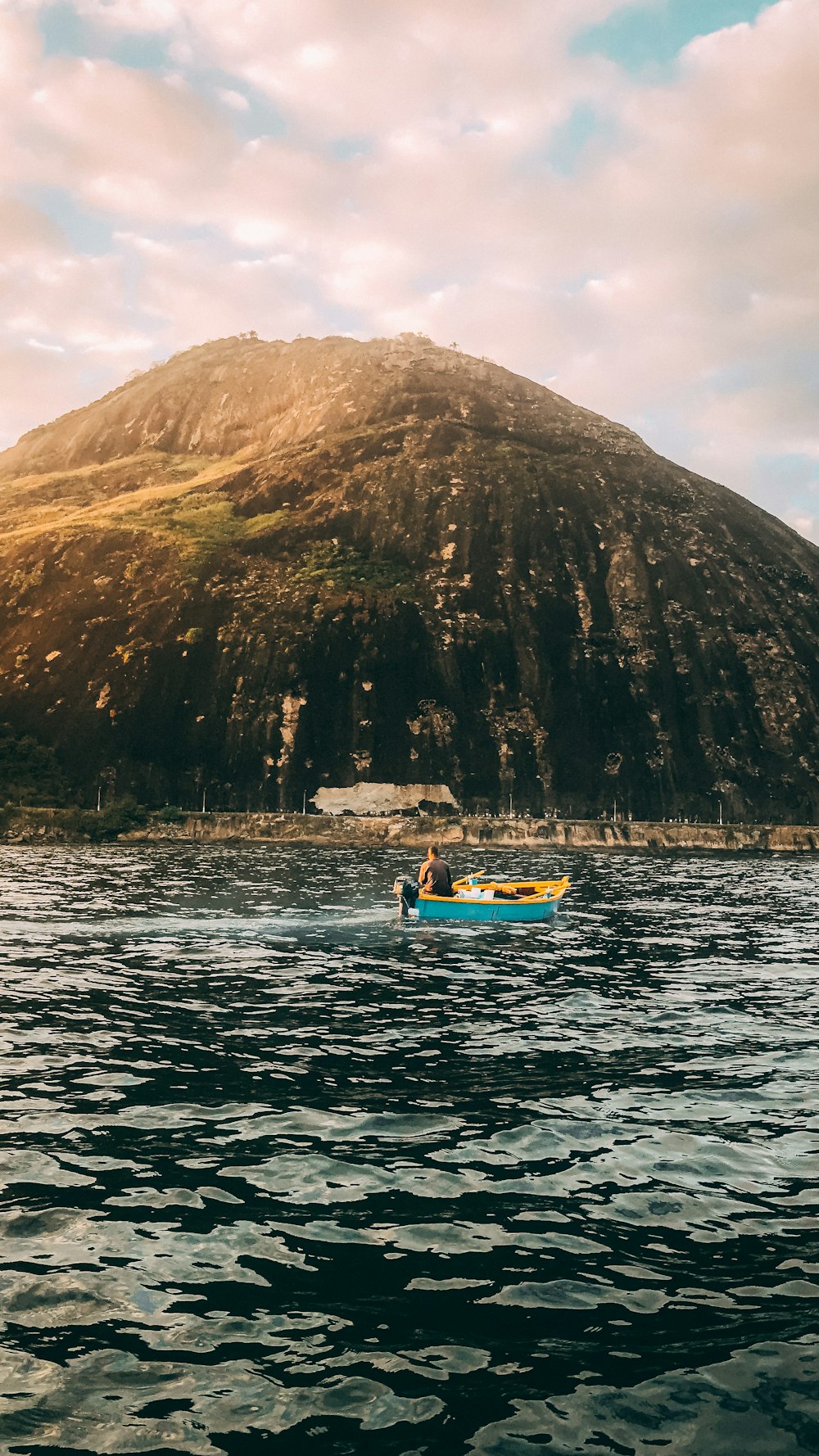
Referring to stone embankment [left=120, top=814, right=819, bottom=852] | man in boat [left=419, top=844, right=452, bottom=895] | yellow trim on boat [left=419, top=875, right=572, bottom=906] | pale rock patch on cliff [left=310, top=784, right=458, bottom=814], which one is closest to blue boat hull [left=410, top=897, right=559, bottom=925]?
yellow trim on boat [left=419, top=875, right=572, bottom=906]

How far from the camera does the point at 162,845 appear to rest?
8200cm

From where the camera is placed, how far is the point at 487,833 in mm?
89188

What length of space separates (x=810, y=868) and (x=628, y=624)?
48.9 m

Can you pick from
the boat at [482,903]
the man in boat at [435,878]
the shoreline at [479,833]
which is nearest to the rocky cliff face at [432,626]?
the shoreline at [479,833]

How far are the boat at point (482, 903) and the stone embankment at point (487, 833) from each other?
49.3 meters

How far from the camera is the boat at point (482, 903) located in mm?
37312

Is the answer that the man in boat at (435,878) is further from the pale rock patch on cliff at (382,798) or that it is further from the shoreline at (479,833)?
the pale rock patch on cliff at (382,798)

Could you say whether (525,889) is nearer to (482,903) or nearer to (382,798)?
(482,903)

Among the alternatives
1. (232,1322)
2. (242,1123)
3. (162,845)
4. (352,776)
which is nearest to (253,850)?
(162,845)

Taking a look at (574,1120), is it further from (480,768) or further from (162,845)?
(480,768)

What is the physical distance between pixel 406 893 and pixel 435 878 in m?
1.12

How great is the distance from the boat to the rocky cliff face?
189 ft

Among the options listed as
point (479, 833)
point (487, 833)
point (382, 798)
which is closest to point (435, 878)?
point (479, 833)

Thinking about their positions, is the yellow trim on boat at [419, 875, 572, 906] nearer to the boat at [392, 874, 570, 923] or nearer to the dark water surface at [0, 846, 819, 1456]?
the boat at [392, 874, 570, 923]
